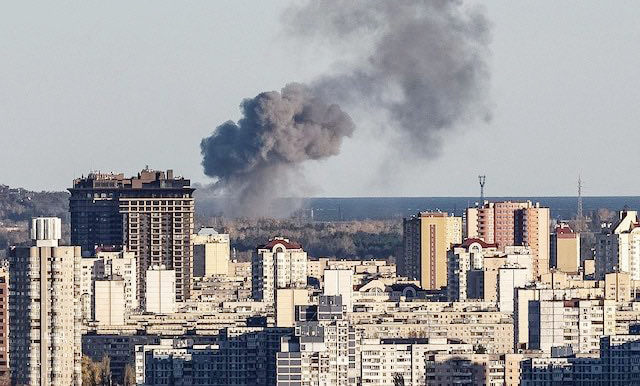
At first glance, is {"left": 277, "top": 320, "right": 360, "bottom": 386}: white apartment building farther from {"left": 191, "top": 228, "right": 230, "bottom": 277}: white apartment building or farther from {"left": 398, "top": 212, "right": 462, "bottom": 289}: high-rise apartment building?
{"left": 191, "top": 228, "right": 230, "bottom": 277}: white apartment building

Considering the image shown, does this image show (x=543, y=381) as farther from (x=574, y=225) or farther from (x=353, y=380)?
(x=574, y=225)

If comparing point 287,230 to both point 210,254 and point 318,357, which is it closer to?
point 210,254

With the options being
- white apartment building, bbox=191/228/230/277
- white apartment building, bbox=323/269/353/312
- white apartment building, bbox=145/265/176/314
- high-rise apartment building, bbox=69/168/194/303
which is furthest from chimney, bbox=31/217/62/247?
white apartment building, bbox=191/228/230/277

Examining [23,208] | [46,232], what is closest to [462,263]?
[46,232]

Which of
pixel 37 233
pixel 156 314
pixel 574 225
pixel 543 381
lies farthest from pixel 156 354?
pixel 574 225

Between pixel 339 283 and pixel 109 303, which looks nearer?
pixel 109 303

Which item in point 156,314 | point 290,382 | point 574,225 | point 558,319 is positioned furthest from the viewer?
point 574,225

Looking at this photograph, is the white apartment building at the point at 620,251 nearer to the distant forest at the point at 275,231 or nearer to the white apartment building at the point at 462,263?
the white apartment building at the point at 462,263
